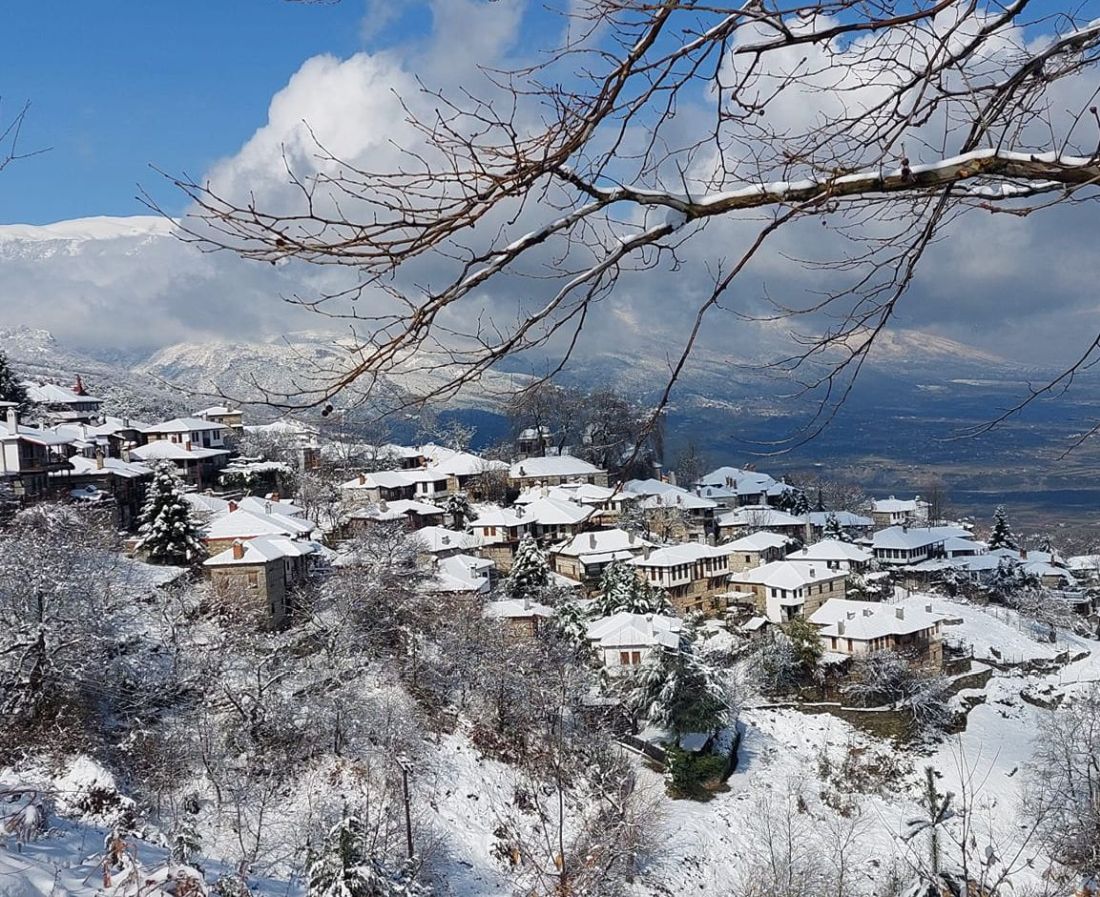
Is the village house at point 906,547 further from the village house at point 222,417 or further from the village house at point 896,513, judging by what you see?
the village house at point 222,417

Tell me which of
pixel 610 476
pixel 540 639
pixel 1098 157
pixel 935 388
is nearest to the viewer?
pixel 1098 157

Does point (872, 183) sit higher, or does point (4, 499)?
point (872, 183)

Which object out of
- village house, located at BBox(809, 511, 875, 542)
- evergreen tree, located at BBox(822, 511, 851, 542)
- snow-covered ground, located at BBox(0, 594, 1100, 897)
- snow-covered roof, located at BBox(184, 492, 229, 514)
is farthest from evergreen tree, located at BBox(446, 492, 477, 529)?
village house, located at BBox(809, 511, 875, 542)

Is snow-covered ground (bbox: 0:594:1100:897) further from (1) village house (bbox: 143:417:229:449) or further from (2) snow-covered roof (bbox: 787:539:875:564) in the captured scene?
(1) village house (bbox: 143:417:229:449)

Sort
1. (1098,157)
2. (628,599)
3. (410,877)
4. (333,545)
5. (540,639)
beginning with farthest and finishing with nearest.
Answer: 1. (333,545)
2. (628,599)
3. (540,639)
4. (410,877)
5. (1098,157)

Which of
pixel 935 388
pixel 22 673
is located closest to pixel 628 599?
pixel 22 673

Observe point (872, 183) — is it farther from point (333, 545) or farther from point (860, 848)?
point (333, 545)

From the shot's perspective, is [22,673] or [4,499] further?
[4,499]
